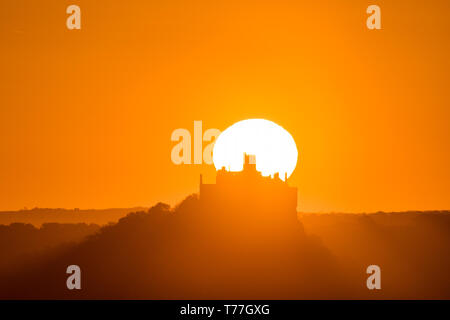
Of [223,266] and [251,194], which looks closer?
[251,194]

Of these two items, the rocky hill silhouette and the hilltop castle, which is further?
the rocky hill silhouette

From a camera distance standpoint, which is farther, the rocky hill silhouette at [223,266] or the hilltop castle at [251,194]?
the rocky hill silhouette at [223,266]

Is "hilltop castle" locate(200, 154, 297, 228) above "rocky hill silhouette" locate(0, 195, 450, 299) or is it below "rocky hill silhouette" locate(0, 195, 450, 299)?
above

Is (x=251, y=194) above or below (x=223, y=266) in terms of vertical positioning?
above

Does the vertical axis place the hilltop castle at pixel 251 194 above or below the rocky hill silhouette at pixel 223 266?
above

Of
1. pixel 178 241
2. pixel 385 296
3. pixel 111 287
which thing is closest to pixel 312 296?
pixel 385 296
